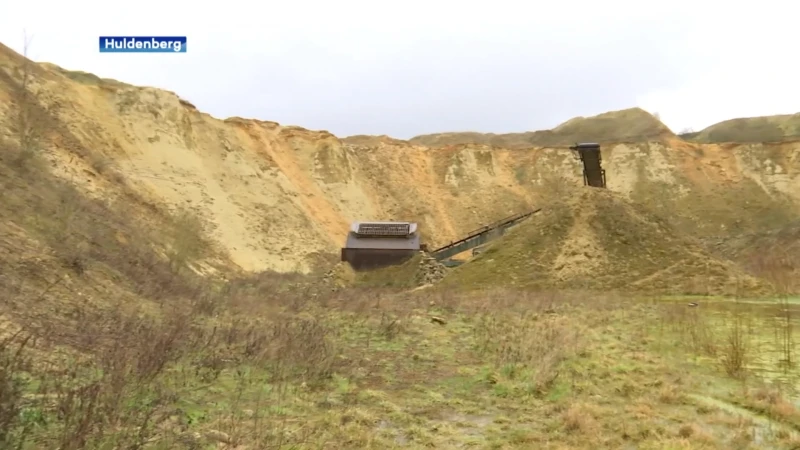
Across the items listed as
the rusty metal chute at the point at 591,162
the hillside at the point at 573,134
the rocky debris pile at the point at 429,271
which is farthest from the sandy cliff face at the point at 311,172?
the rusty metal chute at the point at 591,162

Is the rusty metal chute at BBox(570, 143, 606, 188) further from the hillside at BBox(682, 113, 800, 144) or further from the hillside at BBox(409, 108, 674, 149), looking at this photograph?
the hillside at BBox(682, 113, 800, 144)

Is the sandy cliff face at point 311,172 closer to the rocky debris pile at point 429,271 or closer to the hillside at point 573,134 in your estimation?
the rocky debris pile at point 429,271

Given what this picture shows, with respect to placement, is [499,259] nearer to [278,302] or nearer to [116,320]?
[278,302]

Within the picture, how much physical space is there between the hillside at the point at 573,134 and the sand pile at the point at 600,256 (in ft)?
129

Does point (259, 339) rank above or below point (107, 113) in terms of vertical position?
below

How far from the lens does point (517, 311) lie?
13203 mm

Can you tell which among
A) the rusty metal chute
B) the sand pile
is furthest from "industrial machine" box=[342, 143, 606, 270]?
the sand pile

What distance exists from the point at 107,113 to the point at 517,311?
27.2m

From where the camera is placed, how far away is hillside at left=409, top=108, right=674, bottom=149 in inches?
2464

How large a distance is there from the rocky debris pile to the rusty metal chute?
7774 millimetres

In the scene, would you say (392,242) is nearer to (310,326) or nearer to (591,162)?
(591,162)

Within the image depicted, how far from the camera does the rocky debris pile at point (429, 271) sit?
75.6 ft

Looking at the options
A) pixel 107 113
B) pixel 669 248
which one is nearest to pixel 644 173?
pixel 669 248

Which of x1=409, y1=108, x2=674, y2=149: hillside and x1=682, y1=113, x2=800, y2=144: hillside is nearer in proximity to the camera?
x1=409, y1=108, x2=674, y2=149: hillside
